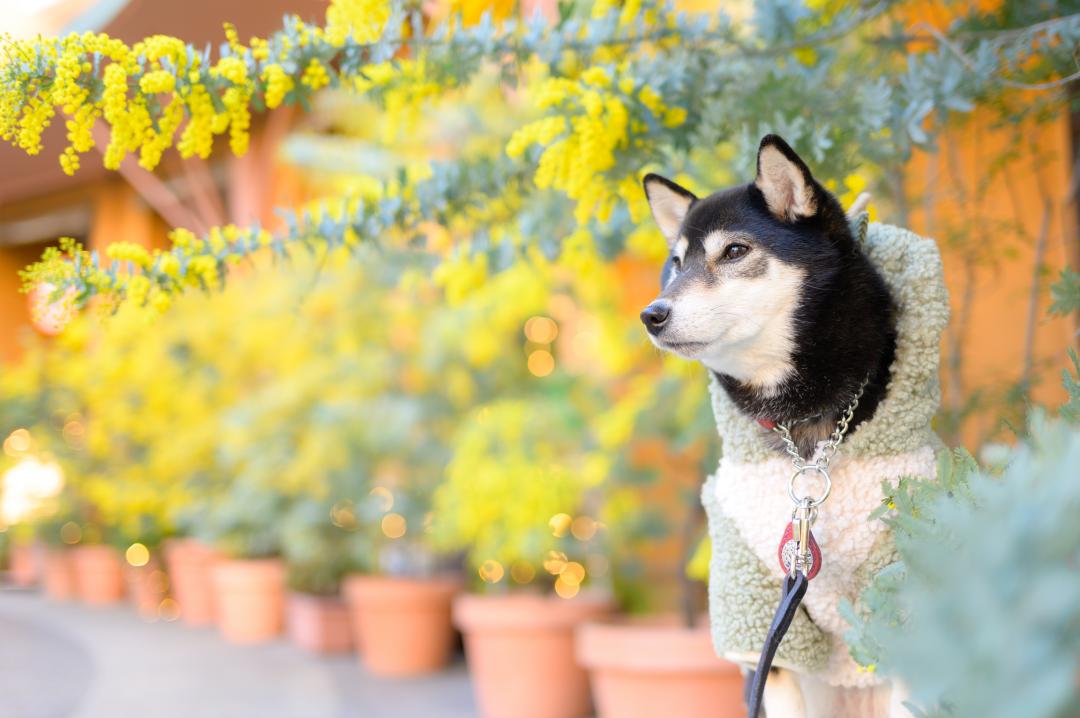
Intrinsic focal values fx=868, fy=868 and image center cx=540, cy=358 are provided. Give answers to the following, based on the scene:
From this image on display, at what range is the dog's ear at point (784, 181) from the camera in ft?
3.78

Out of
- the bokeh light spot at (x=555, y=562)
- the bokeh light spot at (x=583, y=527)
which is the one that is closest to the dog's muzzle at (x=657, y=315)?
the bokeh light spot at (x=555, y=562)

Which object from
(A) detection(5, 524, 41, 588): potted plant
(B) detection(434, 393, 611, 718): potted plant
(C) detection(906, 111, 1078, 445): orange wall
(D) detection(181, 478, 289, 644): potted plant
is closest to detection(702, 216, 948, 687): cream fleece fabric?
(C) detection(906, 111, 1078, 445): orange wall

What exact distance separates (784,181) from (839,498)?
1.45 feet

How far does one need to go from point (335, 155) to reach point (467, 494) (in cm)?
184

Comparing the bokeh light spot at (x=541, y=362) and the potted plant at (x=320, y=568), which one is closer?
the potted plant at (x=320, y=568)

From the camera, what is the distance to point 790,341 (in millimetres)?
1210

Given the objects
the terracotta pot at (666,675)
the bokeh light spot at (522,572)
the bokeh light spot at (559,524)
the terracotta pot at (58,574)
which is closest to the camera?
the terracotta pot at (666,675)

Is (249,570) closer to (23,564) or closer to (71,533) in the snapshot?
(23,564)

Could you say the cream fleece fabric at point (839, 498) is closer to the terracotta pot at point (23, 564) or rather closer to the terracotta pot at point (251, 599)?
the terracotta pot at point (23, 564)

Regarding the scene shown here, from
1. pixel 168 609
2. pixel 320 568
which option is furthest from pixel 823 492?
pixel 168 609

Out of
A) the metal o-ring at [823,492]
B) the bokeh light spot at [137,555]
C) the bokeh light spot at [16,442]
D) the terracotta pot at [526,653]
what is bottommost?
the terracotta pot at [526,653]

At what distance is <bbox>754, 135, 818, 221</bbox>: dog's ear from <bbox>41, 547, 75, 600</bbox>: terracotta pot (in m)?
3.55

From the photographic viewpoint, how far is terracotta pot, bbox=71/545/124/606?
459 cm

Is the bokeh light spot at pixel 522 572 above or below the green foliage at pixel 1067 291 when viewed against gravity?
below
